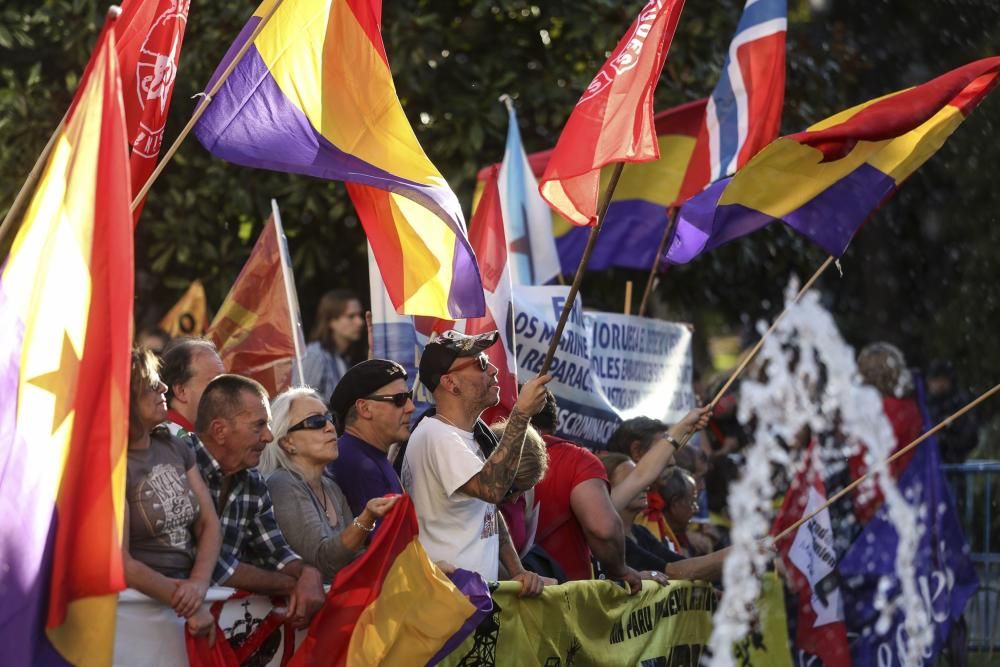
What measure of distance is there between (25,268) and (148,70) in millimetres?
2025

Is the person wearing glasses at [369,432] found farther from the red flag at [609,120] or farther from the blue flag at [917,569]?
the blue flag at [917,569]

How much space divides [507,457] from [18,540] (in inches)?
76.7

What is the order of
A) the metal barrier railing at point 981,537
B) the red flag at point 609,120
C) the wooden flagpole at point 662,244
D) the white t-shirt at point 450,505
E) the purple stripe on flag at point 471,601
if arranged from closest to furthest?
the purple stripe on flag at point 471,601, the white t-shirt at point 450,505, the red flag at point 609,120, the wooden flagpole at point 662,244, the metal barrier railing at point 981,537

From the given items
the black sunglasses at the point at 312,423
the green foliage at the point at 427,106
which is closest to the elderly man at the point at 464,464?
the black sunglasses at the point at 312,423

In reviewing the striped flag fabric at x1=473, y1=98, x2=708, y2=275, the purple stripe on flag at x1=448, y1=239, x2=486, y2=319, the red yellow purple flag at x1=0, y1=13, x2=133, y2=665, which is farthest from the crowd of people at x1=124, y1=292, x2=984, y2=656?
the striped flag fabric at x1=473, y1=98, x2=708, y2=275

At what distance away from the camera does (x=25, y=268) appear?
15.7ft

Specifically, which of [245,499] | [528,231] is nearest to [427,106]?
[528,231]

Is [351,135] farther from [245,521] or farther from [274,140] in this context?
[245,521]

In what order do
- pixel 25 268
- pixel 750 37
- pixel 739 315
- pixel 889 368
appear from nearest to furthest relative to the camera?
pixel 25 268 → pixel 750 37 → pixel 889 368 → pixel 739 315

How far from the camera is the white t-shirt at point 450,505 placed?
20.4 feet

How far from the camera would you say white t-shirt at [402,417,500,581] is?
6.23 meters

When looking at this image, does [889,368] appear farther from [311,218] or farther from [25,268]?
[25,268]

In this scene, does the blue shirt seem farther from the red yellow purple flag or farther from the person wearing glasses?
the red yellow purple flag

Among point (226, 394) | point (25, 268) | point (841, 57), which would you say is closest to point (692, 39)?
point (841, 57)
